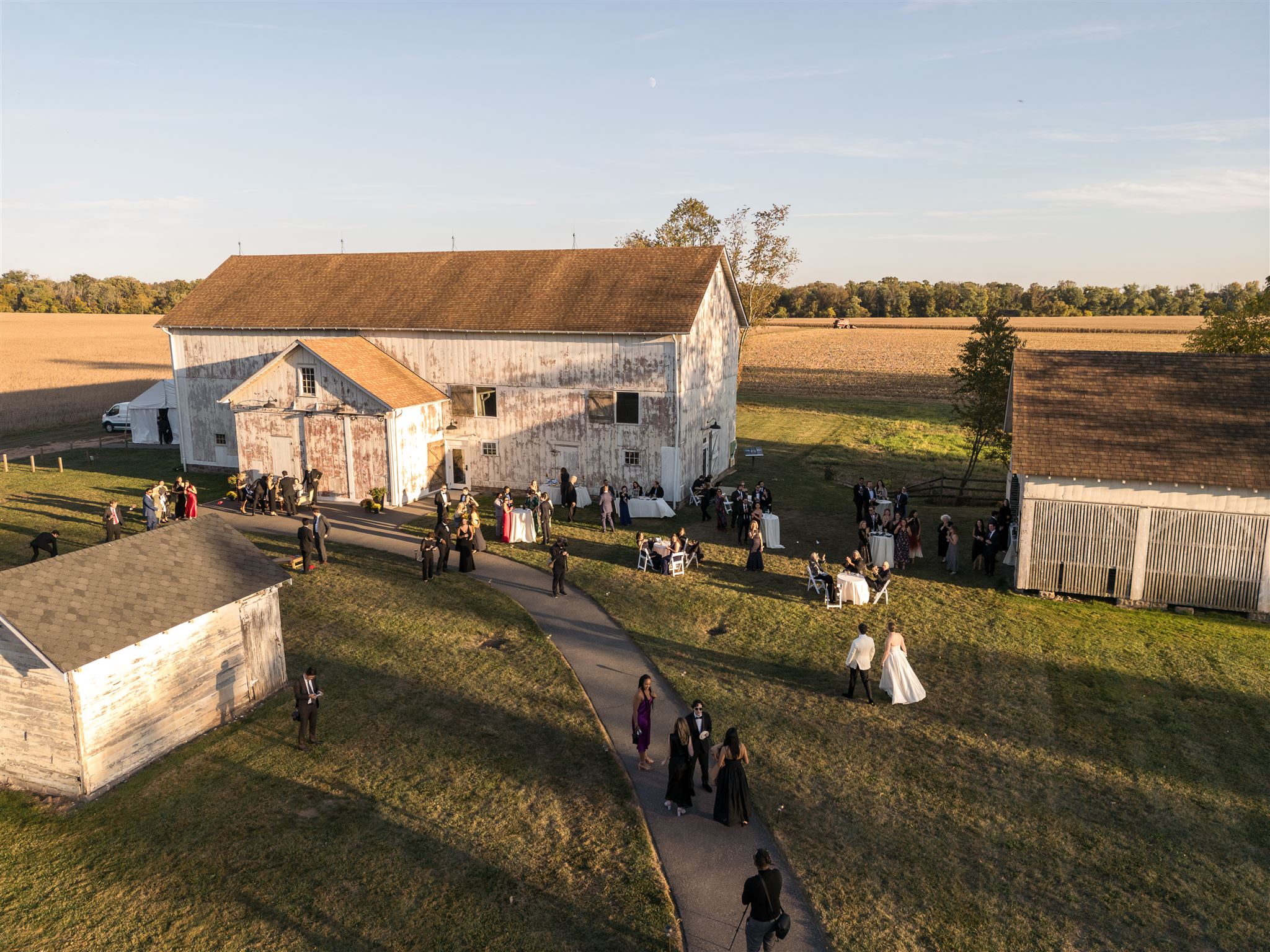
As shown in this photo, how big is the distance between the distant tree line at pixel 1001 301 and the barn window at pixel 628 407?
368 ft

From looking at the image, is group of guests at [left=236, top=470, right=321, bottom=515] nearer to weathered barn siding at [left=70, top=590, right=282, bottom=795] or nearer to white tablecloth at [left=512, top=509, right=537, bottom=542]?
white tablecloth at [left=512, top=509, right=537, bottom=542]

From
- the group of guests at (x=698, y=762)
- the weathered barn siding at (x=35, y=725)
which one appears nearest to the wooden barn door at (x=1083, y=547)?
the group of guests at (x=698, y=762)

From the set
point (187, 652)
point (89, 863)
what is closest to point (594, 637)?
point (187, 652)

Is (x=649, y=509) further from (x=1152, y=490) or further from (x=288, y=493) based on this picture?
(x=1152, y=490)

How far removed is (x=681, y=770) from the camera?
→ 11.7 metres

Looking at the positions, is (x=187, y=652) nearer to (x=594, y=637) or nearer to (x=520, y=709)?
(x=520, y=709)

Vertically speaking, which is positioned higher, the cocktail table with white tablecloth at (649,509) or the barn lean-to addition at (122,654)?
the barn lean-to addition at (122,654)

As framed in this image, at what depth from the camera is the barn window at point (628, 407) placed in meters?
29.8

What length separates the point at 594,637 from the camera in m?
18.1

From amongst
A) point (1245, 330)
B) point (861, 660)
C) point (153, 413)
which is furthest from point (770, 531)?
point (153, 413)

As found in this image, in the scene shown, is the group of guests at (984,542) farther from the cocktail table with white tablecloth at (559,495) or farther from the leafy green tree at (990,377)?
the cocktail table with white tablecloth at (559,495)

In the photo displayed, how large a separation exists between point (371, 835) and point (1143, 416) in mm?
20508

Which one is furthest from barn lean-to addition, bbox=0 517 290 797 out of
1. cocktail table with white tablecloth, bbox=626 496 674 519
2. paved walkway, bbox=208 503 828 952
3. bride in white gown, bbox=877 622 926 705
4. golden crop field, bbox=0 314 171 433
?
golden crop field, bbox=0 314 171 433

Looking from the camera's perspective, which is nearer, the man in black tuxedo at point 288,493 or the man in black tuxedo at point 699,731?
the man in black tuxedo at point 699,731
